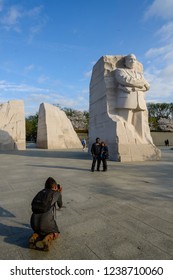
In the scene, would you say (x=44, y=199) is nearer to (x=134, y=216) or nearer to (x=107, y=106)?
(x=134, y=216)

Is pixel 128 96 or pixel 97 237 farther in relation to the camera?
pixel 128 96

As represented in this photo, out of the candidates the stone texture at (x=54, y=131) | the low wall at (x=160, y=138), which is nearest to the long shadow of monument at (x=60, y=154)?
the stone texture at (x=54, y=131)

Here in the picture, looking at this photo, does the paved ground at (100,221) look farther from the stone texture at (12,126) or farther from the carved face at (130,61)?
the stone texture at (12,126)

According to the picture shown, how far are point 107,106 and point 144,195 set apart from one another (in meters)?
7.91

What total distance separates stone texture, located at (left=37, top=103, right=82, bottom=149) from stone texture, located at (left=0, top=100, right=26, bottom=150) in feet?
7.64

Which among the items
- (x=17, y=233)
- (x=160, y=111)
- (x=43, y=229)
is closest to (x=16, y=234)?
(x=17, y=233)

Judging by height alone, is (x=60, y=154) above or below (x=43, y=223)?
above

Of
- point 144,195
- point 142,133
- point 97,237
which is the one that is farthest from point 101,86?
point 97,237

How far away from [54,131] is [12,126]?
4.57 m

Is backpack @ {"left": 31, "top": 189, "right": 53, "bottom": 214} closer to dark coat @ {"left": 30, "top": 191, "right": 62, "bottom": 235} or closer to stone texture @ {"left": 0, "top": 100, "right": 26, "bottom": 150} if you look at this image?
dark coat @ {"left": 30, "top": 191, "right": 62, "bottom": 235}

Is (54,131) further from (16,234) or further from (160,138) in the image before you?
(16,234)

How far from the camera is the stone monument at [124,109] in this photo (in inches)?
450

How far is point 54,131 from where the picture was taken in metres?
24.9

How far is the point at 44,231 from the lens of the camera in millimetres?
2879
